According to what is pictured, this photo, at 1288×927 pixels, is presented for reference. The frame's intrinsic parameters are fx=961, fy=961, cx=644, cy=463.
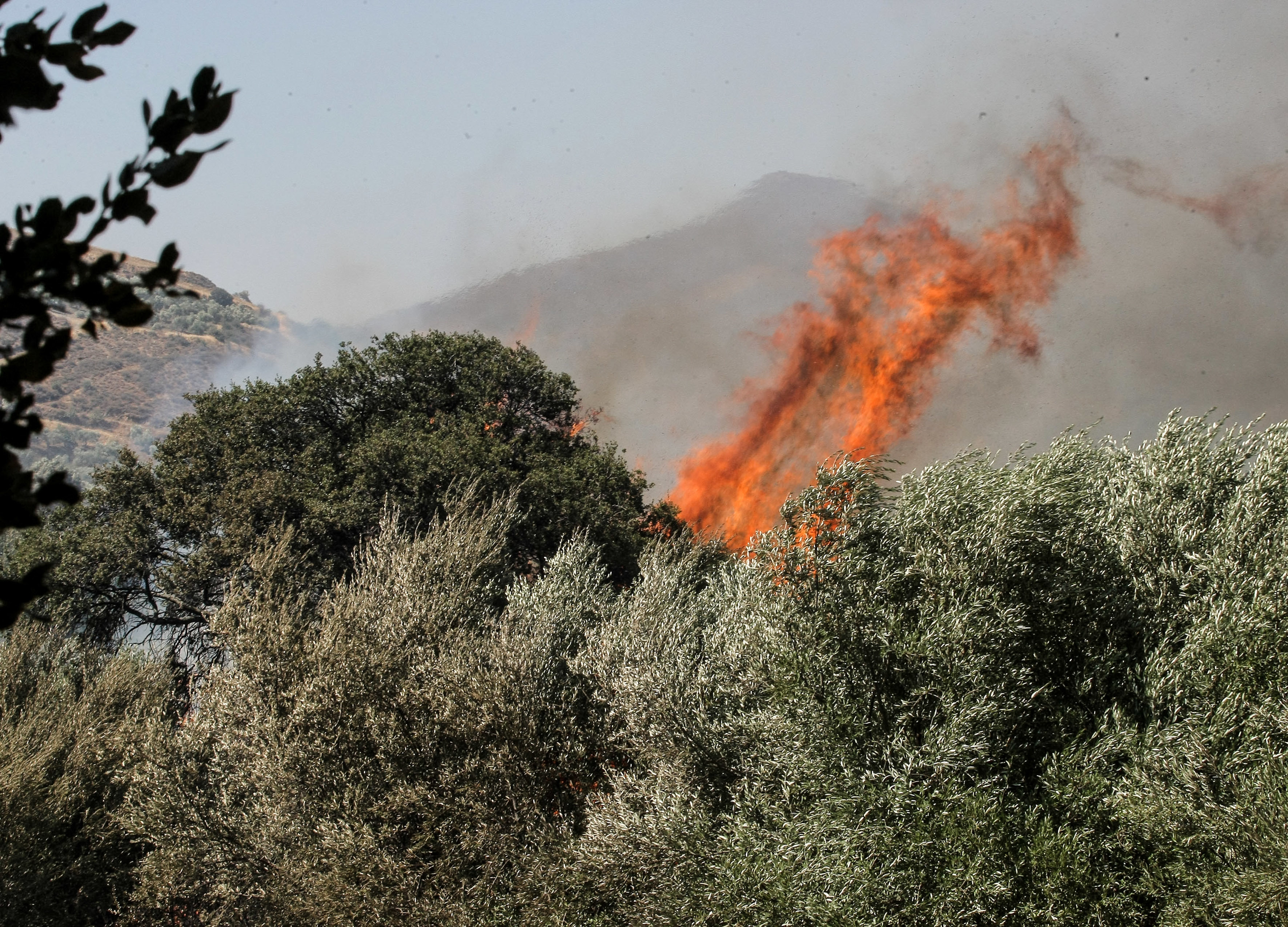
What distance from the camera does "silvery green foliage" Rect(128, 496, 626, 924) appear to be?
1583cm

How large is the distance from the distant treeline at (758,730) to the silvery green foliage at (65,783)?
94 millimetres

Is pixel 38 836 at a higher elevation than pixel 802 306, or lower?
lower

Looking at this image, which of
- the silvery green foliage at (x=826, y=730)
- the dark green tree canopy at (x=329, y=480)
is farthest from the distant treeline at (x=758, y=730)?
the dark green tree canopy at (x=329, y=480)

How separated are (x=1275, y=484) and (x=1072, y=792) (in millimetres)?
5822

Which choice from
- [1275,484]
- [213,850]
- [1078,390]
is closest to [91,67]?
[1275,484]

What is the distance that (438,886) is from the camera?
15.8 meters

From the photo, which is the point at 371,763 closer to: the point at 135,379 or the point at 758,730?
the point at 758,730

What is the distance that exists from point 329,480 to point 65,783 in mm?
12527

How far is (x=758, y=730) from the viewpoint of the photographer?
14469mm

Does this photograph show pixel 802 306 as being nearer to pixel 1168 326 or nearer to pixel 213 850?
pixel 1168 326

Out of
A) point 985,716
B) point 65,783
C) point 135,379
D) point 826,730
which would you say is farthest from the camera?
point 135,379

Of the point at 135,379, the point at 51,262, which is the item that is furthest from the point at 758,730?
the point at 135,379

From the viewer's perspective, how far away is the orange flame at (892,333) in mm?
47344

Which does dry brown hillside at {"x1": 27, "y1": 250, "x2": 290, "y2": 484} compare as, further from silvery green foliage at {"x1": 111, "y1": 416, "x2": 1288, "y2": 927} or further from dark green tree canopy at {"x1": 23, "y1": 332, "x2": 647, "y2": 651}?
silvery green foliage at {"x1": 111, "y1": 416, "x2": 1288, "y2": 927}
